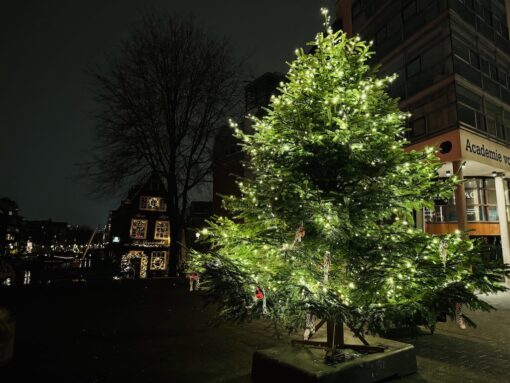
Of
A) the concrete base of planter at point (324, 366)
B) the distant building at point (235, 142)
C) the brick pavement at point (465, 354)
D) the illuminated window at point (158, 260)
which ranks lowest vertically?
the brick pavement at point (465, 354)

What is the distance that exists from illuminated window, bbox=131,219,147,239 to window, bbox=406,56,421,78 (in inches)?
1092

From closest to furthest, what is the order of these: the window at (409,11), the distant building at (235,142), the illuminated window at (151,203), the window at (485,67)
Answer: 1. the window at (485,67)
2. the window at (409,11)
3. the distant building at (235,142)
4. the illuminated window at (151,203)

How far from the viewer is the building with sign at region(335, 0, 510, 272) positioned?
15.9 metres

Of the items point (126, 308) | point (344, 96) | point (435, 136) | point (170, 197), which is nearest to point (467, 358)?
point (344, 96)

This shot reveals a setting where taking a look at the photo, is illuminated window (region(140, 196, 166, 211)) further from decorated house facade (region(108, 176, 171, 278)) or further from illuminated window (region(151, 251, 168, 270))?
illuminated window (region(151, 251, 168, 270))

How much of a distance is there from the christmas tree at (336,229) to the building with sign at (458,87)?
1129 cm

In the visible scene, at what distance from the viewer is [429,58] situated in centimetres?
1742

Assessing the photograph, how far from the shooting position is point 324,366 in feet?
14.4

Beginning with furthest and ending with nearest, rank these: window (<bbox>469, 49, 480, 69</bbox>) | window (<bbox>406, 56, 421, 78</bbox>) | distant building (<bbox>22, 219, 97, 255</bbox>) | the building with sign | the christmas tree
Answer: distant building (<bbox>22, 219, 97, 255</bbox>) → window (<bbox>406, 56, 421, 78</bbox>) → window (<bbox>469, 49, 480, 69</bbox>) → the building with sign → the christmas tree

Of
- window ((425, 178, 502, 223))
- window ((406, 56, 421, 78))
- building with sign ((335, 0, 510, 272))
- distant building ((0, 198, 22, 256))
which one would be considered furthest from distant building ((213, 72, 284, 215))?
distant building ((0, 198, 22, 256))

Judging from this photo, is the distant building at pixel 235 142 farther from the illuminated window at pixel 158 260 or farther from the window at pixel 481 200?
the window at pixel 481 200

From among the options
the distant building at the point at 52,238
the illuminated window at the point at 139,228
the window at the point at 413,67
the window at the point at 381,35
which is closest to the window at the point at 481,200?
the window at the point at 413,67

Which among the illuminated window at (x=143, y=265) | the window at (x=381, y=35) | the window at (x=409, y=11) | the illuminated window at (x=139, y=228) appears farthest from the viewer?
the illuminated window at (x=139, y=228)

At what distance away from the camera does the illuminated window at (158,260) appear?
35250mm
